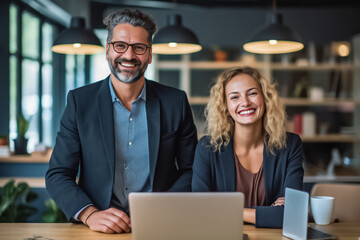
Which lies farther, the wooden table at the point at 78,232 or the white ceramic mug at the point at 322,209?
the white ceramic mug at the point at 322,209

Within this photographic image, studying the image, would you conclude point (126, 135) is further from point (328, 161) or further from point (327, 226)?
point (328, 161)

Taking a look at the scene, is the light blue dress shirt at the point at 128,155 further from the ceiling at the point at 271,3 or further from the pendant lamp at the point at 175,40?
the ceiling at the point at 271,3

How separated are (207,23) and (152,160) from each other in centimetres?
506

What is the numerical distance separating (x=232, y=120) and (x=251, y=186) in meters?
0.41

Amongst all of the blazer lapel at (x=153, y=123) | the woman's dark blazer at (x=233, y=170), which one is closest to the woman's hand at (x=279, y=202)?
the woman's dark blazer at (x=233, y=170)

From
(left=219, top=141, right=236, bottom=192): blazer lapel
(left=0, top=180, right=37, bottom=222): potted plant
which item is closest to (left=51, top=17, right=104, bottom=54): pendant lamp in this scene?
(left=0, top=180, right=37, bottom=222): potted plant

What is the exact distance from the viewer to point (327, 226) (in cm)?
204

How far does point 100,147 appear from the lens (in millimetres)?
2180

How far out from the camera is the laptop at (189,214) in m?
1.55

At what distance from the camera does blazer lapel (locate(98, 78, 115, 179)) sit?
216 cm

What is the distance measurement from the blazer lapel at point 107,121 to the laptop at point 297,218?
846 mm

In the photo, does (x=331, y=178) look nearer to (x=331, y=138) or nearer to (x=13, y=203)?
(x=331, y=138)

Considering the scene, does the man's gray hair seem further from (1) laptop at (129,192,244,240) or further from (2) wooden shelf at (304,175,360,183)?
(2) wooden shelf at (304,175,360,183)

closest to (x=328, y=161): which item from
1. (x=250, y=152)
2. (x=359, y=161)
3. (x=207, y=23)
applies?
(x=359, y=161)
